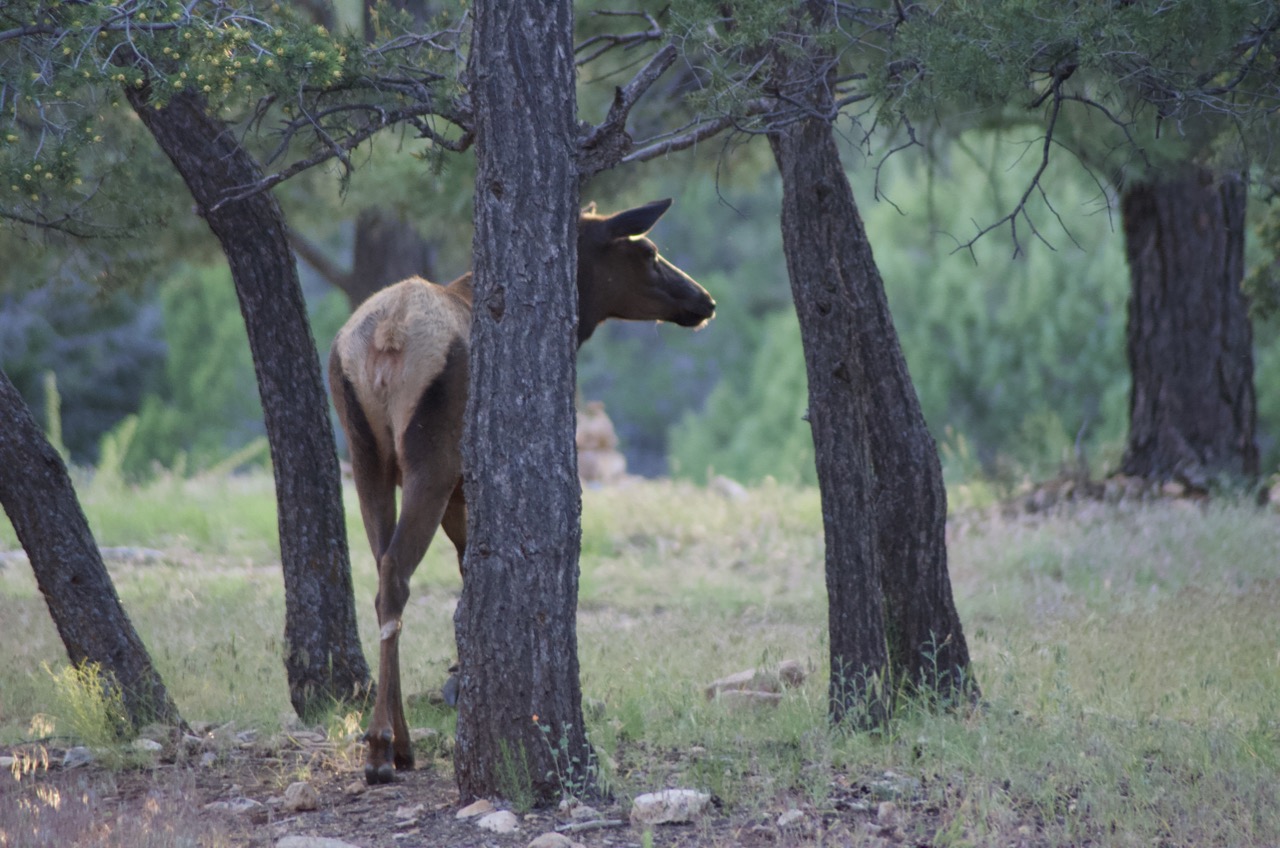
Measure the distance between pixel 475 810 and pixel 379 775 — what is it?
2.88 feet

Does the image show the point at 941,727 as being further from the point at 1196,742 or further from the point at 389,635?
the point at 389,635

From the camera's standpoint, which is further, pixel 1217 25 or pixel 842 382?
pixel 842 382

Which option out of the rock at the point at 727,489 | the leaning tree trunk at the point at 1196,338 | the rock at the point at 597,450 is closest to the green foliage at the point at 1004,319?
the rock at the point at 597,450

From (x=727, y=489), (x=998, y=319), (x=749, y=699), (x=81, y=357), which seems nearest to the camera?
(x=749, y=699)

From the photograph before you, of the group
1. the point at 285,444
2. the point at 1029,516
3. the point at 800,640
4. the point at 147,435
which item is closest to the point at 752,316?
the point at 147,435

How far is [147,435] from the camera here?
1115 inches

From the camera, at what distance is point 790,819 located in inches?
188

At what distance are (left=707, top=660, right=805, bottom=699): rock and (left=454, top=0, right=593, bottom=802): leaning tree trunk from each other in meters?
1.76

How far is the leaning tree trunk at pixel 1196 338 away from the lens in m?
12.8

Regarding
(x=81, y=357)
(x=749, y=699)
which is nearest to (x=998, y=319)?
(x=81, y=357)

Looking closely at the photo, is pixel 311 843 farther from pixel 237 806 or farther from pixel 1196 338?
pixel 1196 338

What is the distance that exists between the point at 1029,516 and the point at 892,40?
8.30 m

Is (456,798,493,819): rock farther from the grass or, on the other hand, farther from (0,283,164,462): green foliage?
(0,283,164,462): green foliage

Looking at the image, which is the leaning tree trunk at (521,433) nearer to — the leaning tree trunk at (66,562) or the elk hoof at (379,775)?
the elk hoof at (379,775)
